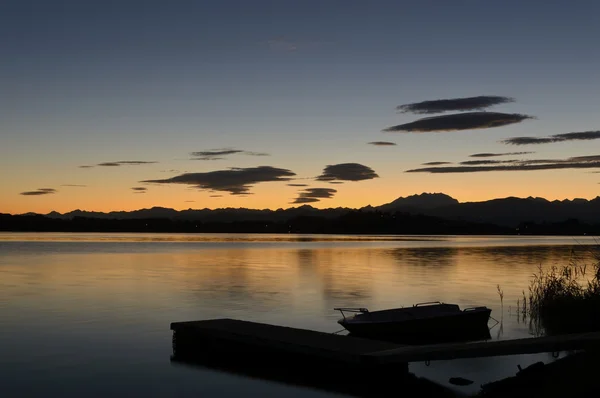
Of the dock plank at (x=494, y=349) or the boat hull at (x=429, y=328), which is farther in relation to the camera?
the boat hull at (x=429, y=328)

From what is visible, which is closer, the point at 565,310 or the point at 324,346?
the point at 324,346

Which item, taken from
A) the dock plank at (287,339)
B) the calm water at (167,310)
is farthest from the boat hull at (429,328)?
the dock plank at (287,339)

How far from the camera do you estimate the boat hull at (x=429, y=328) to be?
25984 mm

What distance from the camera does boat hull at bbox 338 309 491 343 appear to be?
85.3 feet

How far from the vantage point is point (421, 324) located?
26.7 metres

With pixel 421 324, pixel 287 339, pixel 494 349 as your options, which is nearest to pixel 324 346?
pixel 287 339

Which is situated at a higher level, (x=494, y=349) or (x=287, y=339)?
(x=494, y=349)

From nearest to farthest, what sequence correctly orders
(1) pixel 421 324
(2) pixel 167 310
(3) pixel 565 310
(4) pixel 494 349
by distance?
(4) pixel 494 349 → (1) pixel 421 324 → (3) pixel 565 310 → (2) pixel 167 310

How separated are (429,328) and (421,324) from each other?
18.4 inches

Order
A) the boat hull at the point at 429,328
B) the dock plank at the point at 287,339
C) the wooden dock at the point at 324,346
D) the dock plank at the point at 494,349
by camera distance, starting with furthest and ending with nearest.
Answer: the boat hull at the point at 429,328 → the dock plank at the point at 287,339 → the wooden dock at the point at 324,346 → the dock plank at the point at 494,349

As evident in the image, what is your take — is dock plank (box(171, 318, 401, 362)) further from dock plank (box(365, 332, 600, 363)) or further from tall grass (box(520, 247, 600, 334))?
tall grass (box(520, 247, 600, 334))

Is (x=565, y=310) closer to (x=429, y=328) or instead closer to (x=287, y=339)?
(x=429, y=328)

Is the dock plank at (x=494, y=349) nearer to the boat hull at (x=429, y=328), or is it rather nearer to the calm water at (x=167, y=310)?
the calm water at (x=167, y=310)

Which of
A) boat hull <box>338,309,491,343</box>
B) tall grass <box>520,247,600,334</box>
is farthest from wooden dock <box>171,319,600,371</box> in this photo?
tall grass <box>520,247,600,334</box>
